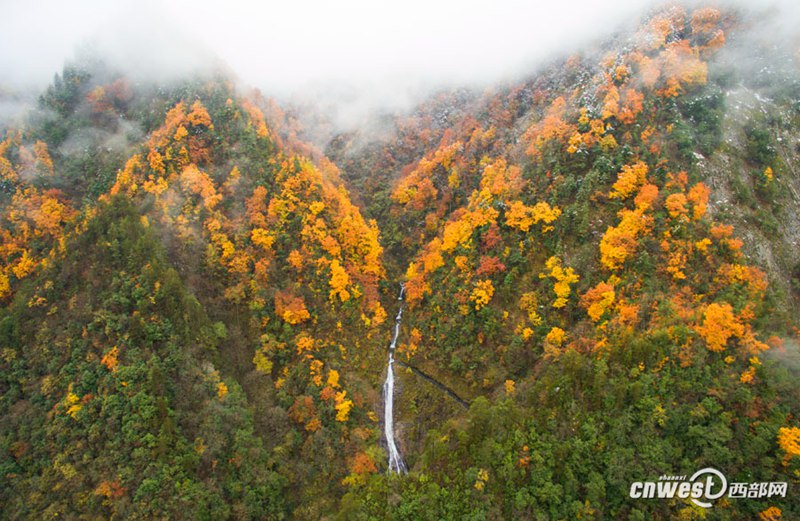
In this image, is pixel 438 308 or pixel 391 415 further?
pixel 438 308

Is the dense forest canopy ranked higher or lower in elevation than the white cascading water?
higher

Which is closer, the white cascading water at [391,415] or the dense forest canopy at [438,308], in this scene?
the dense forest canopy at [438,308]

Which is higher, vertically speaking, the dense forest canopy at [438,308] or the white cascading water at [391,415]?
the dense forest canopy at [438,308]

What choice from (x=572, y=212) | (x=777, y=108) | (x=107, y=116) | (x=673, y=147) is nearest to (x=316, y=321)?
(x=572, y=212)

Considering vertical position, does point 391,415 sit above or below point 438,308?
below

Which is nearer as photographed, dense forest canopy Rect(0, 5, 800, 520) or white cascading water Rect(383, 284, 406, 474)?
dense forest canopy Rect(0, 5, 800, 520)

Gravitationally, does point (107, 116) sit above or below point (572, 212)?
above

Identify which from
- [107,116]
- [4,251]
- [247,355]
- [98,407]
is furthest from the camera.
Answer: [107,116]

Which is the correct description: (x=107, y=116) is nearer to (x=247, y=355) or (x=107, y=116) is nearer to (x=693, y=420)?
(x=247, y=355)

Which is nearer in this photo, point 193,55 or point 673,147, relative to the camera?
point 673,147

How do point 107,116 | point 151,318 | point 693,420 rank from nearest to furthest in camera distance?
1. point 693,420
2. point 151,318
3. point 107,116

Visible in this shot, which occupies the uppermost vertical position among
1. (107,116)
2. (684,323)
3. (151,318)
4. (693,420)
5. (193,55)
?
(193,55)
